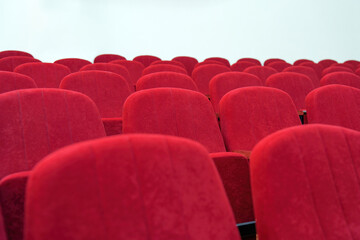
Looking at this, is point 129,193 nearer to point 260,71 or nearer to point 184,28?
point 260,71

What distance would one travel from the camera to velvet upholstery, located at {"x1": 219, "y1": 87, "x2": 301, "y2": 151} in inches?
21.1

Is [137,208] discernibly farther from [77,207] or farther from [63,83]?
[63,83]

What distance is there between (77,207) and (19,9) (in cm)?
174

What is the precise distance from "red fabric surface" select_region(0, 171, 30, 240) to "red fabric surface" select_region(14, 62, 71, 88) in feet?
1.86

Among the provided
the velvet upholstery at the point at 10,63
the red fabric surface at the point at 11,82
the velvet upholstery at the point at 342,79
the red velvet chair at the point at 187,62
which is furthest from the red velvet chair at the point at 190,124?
the red velvet chair at the point at 187,62

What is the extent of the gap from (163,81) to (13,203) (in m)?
0.44

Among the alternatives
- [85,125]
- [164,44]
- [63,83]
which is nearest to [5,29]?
[164,44]

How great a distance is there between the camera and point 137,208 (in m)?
0.21

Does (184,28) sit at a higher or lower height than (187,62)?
higher

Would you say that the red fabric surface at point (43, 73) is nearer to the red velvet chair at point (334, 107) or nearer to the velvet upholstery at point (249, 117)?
the velvet upholstery at point (249, 117)

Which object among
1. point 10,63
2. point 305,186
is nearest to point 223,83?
point 305,186

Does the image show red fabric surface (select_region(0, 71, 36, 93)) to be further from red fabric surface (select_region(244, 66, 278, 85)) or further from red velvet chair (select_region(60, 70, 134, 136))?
red fabric surface (select_region(244, 66, 278, 85))

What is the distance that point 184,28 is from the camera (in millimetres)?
1948

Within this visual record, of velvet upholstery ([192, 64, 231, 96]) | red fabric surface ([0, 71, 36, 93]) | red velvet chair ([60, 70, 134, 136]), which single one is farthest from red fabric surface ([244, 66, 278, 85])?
red fabric surface ([0, 71, 36, 93])
